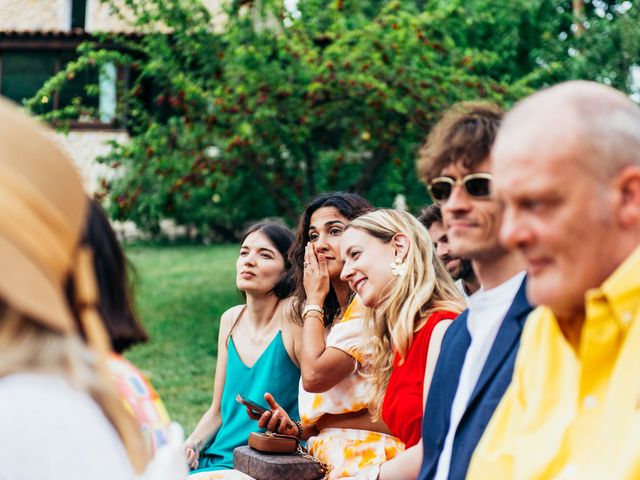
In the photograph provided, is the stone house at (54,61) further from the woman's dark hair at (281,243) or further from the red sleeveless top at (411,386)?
the red sleeveless top at (411,386)

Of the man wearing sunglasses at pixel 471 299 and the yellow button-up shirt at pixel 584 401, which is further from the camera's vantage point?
the man wearing sunglasses at pixel 471 299

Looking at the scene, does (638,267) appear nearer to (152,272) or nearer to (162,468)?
Answer: (162,468)

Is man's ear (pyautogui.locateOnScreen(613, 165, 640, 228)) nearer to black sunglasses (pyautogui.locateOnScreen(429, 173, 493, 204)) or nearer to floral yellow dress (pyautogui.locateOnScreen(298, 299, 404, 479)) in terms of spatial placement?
black sunglasses (pyautogui.locateOnScreen(429, 173, 493, 204))

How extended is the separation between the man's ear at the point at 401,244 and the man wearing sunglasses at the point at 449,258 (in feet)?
0.88

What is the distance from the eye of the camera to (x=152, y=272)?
14945 mm

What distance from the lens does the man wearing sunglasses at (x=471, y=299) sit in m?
2.31

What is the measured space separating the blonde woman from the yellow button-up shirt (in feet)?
3.26

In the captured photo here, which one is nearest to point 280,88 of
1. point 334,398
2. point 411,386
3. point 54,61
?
point 334,398

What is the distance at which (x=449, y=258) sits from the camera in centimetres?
431

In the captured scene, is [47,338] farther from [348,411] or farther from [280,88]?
[280,88]

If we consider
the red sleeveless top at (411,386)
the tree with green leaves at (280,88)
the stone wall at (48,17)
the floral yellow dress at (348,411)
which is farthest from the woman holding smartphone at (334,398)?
the stone wall at (48,17)

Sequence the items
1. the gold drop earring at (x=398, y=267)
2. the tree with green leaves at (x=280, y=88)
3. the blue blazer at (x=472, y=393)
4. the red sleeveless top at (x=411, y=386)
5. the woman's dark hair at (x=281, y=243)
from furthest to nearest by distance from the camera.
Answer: the tree with green leaves at (x=280, y=88) → the woman's dark hair at (x=281, y=243) → the gold drop earring at (x=398, y=267) → the red sleeveless top at (x=411, y=386) → the blue blazer at (x=472, y=393)

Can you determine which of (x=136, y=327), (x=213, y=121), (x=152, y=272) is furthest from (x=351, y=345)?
(x=152, y=272)

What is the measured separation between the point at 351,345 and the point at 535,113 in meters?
2.06
